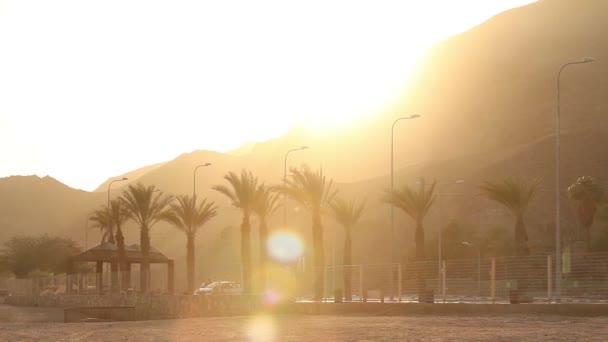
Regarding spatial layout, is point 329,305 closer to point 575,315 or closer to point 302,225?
point 575,315

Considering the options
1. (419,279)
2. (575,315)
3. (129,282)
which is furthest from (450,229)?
(575,315)

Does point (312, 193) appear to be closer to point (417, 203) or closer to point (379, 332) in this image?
point (417, 203)

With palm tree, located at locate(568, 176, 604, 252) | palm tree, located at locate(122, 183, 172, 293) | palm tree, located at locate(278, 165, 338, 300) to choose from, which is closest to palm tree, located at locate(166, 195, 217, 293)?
palm tree, located at locate(122, 183, 172, 293)

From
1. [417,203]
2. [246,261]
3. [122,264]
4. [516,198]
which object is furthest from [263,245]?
[516,198]

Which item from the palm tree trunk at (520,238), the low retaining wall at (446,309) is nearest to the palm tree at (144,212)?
the low retaining wall at (446,309)

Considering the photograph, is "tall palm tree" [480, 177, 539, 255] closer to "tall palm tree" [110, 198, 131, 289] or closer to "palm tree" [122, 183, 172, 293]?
"palm tree" [122, 183, 172, 293]

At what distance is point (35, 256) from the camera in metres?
114

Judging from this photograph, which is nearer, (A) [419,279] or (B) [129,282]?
(A) [419,279]

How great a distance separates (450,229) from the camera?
350 ft

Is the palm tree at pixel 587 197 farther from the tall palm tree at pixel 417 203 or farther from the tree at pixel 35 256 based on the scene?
the tree at pixel 35 256

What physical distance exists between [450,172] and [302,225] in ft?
80.7

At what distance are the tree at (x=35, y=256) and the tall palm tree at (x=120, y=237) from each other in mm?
42407

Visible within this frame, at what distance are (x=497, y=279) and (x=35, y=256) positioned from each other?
86.5m

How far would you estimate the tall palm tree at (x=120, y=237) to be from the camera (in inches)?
2296
